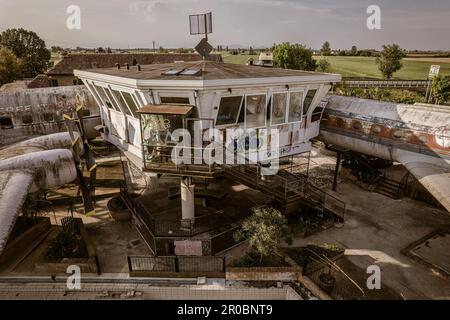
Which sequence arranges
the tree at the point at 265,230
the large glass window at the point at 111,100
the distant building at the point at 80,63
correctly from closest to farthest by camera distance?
the tree at the point at 265,230
the large glass window at the point at 111,100
the distant building at the point at 80,63

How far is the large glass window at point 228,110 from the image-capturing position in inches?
604

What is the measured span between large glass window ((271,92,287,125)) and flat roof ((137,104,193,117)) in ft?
16.8

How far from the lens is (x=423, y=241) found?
689 inches

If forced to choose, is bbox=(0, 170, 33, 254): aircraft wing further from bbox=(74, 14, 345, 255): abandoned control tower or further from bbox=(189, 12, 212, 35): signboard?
bbox=(189, 12, 212, 35): signboard

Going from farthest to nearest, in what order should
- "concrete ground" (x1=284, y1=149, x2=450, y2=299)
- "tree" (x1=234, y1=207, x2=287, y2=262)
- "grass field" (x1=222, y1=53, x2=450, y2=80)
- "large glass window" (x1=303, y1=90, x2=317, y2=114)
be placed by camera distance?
"grass field" (x1=222, y1=53, x2=450, y2=80) → "large glass window" (x1=303, y1=90, x2=317, y2=114) → "concrete ground" (x1=284, y1=149, x2=450, y2=299) → "tree" (x1=234, y1=207, x2=287, y2=262)

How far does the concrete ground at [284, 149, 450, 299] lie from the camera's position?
14273 mm

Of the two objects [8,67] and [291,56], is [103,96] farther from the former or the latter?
[8,67]

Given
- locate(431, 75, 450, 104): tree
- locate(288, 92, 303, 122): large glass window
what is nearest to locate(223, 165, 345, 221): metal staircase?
locate(288, 92, 303, 122): large glass window

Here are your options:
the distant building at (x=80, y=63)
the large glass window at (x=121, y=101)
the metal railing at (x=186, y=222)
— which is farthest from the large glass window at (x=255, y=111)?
the distant building at (x=80, y=63)

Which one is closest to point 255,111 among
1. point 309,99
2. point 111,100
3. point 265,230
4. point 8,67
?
point 309,99

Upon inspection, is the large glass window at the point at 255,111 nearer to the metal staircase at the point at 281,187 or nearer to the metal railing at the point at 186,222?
the metal staircase at the point at 281,187

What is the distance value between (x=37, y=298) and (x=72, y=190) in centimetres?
1176

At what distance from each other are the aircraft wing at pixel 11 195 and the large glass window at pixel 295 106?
15137 millimetres

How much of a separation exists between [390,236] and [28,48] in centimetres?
9898
